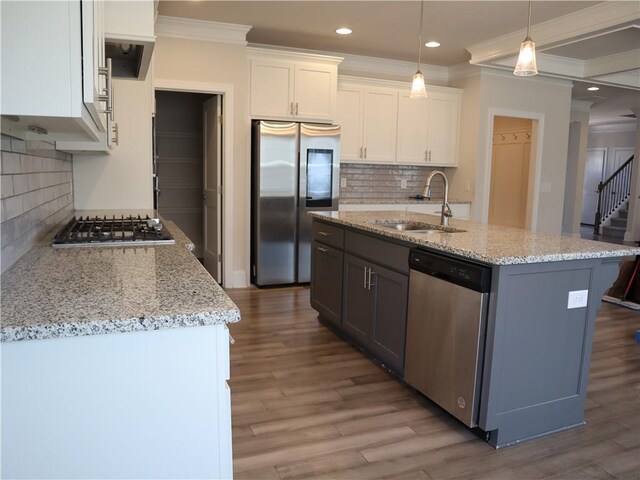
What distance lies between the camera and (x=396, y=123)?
6203mm

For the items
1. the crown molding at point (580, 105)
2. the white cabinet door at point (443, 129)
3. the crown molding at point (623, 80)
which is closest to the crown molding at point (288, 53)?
the white cabinet door at point (443, 129)

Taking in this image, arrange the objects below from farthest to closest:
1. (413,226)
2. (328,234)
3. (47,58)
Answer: (328,234) < (413,226) < (47,58)

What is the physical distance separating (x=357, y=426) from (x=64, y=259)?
1563mm

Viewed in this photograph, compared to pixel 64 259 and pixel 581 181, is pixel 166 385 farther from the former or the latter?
pixel 581 181

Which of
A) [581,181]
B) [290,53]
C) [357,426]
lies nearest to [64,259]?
[357,426]

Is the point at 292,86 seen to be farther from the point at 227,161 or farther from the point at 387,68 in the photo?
the point at 387,68

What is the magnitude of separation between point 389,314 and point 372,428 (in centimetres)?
73

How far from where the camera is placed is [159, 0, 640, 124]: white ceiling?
425 cm

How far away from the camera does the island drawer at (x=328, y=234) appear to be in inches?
147

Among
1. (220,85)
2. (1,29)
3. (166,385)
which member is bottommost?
(166,385)

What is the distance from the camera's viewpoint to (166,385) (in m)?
1.28

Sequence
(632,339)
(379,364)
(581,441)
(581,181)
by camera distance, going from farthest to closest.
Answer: (581,181), (632,339), (379,364), (581,441)

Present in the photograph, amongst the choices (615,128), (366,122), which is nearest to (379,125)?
(366,122)

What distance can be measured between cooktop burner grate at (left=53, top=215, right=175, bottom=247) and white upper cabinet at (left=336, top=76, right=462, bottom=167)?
3602mm
